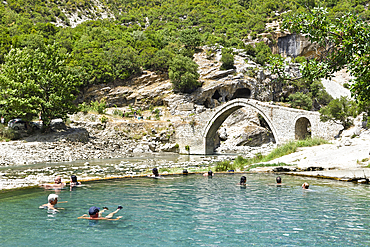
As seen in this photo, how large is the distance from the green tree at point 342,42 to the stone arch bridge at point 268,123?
22713 mm

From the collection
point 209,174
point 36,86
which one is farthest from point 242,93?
point 209,174

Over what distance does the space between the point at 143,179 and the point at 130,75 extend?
43416mm

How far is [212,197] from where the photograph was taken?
33.2 ft

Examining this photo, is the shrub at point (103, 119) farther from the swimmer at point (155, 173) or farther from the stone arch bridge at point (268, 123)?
the swimmer at point (155, 173)

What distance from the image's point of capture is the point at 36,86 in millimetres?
28422

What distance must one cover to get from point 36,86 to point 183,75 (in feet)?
85.4

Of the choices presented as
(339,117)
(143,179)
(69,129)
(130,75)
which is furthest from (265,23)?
(143,179)

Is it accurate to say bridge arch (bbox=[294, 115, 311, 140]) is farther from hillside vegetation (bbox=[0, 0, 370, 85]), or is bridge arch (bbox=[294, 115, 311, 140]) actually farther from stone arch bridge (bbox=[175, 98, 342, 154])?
hillside vegetation (bbox=[0, 0, 370, 85])

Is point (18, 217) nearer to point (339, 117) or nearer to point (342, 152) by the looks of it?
point (342, 152)

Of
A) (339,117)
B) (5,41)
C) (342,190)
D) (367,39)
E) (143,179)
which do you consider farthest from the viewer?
(5,41)

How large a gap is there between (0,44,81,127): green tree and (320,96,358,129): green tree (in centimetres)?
2647

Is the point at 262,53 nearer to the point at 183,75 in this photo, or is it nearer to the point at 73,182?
the point at 183,75

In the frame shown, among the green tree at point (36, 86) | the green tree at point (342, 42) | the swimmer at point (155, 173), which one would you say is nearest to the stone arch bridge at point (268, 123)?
the green tree at point (36, 86)

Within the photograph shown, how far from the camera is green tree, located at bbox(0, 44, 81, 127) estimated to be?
27891mm
